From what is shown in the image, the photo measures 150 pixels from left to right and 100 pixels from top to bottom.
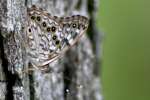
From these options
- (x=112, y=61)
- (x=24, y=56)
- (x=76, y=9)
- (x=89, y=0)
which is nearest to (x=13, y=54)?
(x=24, y=56)

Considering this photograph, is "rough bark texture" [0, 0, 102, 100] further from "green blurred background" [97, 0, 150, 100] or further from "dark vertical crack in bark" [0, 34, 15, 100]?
"green blurred background" [97, 0, 150, 100]

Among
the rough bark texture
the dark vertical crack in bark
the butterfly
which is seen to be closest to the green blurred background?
the rough bark texture

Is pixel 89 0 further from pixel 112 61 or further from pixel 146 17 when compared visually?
pixel 146 17

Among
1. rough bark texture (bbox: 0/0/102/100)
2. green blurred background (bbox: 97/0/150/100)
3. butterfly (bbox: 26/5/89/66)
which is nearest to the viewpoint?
rough bark texture (bbox: 0/0/102/100)

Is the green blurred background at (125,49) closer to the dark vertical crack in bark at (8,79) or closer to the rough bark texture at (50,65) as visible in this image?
the rough bark texture at (50,65)

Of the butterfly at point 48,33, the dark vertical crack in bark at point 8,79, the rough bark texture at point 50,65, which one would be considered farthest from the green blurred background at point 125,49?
the dark vertical crack in bark at point 8,79

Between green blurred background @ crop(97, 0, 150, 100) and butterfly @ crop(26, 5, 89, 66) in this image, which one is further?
green blurred background @ crop(97, 0, 150, 100)

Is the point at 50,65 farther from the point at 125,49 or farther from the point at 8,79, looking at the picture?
the point at 125,49
